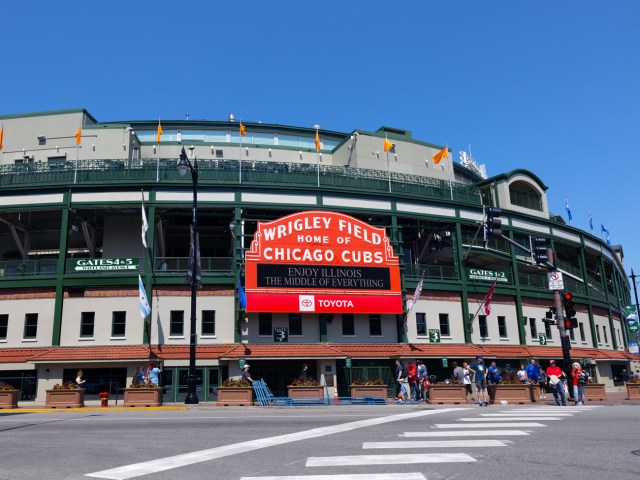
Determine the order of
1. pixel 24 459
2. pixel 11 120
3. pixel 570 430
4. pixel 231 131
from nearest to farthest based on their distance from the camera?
pixel 24 459
pixel 570 430
pixel 11 120
pixel 231 131

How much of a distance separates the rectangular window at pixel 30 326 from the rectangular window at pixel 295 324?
13.7 m

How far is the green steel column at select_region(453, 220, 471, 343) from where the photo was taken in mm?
35812

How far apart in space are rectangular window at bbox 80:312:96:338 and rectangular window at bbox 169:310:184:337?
4125mm

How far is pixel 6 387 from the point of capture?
24547 millimetres

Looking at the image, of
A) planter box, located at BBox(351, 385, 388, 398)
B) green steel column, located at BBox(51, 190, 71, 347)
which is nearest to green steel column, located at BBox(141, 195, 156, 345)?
green steel column, located at BBox(51, 190, 71, 347)

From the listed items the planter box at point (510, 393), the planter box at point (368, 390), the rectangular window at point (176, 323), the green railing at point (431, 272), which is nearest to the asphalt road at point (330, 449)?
the planter box at point (510, 393)

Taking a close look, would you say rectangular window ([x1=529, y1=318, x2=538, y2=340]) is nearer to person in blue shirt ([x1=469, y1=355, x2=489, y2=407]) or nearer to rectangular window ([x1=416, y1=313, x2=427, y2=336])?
rectangular window ([x1=416, y1=313, x2=427, y2=336])

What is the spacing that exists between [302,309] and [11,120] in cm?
2549

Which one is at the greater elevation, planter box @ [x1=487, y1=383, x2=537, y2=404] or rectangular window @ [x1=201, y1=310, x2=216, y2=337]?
rectangular window @ [x1=201, y1=310, x2=216, y2=337]

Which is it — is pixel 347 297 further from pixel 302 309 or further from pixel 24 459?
pixel 24 459

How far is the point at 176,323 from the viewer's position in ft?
103

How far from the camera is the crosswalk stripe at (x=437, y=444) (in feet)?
33.3

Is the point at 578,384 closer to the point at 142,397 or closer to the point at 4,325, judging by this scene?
the point at 142,397

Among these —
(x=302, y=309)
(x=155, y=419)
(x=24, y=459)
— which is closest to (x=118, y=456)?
(x=24, y=459)
